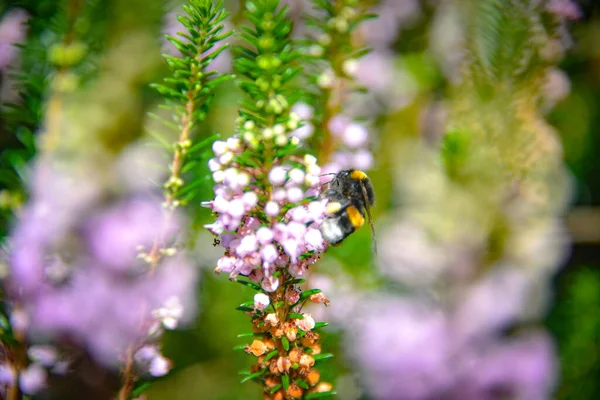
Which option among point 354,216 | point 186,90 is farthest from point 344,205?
point 186,90

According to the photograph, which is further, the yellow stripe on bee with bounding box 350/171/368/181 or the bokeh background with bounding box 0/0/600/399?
the bokeh background with bounding box 0/0/600/399

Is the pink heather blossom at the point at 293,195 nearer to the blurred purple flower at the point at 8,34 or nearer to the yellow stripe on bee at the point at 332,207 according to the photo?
the yellow stripe on bee at the point at 332,207

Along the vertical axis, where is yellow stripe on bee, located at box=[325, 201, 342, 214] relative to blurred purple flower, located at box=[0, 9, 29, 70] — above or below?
below

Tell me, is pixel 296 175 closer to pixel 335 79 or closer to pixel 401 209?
pixel 335 79

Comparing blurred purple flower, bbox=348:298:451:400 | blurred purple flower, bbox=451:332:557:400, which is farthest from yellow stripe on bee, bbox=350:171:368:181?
blurred purple flower, bbox=451:332:557:400

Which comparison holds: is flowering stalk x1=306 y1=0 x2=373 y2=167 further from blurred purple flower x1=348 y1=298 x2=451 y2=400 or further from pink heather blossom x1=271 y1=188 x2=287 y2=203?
blurred purple flower x1=348 y1=298 x2=451 y2=400

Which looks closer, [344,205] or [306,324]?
[306,324]

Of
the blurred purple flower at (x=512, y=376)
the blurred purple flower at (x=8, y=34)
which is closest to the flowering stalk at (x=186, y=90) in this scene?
the blurred purple flower at (x=8, y=34)
